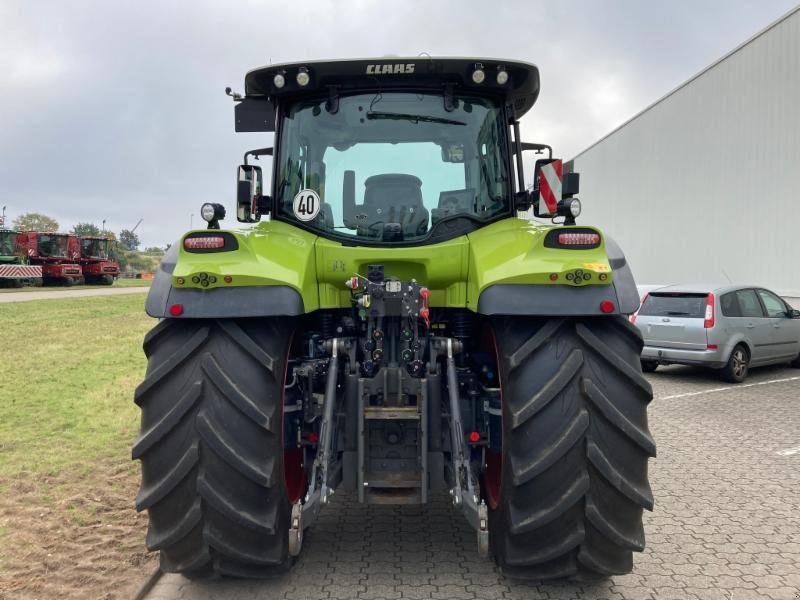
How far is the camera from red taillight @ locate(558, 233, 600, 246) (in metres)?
3.06

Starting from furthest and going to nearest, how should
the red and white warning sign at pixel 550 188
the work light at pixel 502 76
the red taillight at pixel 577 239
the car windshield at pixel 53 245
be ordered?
the car windshield at pixel 53 245 → the red and white warning sign at pixel 550 188 → the work light at pixel 502 76 → the red taillight at pixel 577 239

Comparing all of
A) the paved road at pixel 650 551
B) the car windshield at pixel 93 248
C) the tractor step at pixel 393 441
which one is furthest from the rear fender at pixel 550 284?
the car windshield at pixel 93 248

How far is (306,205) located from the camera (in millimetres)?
3762

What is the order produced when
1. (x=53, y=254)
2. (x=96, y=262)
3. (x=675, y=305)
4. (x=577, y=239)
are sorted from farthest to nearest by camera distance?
(x=96, y=262) < (x=53, y=254) < (x=675, y=305) < (x=577, y=239)

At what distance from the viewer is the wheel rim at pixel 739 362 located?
33.7ft

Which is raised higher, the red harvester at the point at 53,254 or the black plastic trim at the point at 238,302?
the red harvester at the point at 53,254

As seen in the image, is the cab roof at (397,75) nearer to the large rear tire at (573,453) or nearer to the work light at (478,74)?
the work light at (478,74)

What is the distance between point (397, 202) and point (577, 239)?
3.76ft

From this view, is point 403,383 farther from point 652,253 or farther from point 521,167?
point 652,253

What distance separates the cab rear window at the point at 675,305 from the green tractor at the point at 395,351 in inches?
294

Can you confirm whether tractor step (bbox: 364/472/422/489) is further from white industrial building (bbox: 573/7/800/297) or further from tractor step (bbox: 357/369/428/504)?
white industrial building (bbox: 573/7/800/297)

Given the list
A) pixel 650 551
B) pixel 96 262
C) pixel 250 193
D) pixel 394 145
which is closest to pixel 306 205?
pixel 250 193

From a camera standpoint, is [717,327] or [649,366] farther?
[649,366]

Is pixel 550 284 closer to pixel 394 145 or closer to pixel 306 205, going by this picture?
pixel 394 145
